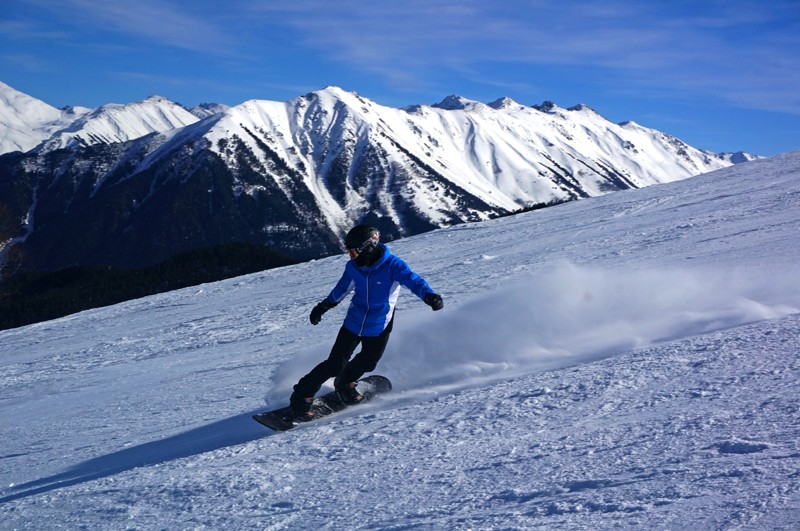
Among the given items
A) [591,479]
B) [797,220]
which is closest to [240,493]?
[591,479]

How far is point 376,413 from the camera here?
6.46 metres

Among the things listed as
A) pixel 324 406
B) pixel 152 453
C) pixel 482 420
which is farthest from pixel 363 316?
pixel 152 453

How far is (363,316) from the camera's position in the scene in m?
6.73

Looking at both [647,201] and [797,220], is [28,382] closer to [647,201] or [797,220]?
[797,220]

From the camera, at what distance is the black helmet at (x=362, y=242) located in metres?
6.55

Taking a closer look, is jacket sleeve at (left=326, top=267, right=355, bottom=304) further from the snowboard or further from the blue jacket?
the snowboard

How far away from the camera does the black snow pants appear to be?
6664 mm

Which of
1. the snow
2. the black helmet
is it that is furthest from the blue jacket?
the snow

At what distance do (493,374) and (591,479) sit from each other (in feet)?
9.27

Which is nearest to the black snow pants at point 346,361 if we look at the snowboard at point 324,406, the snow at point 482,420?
the snowboard at point 324,406

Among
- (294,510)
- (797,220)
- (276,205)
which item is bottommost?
(294,510)

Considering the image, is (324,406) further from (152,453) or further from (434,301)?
(152,453)

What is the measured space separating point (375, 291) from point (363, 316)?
0.82 ft

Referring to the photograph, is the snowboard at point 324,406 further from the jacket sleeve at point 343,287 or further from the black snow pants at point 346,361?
the jacket sleeve at point 343,287
